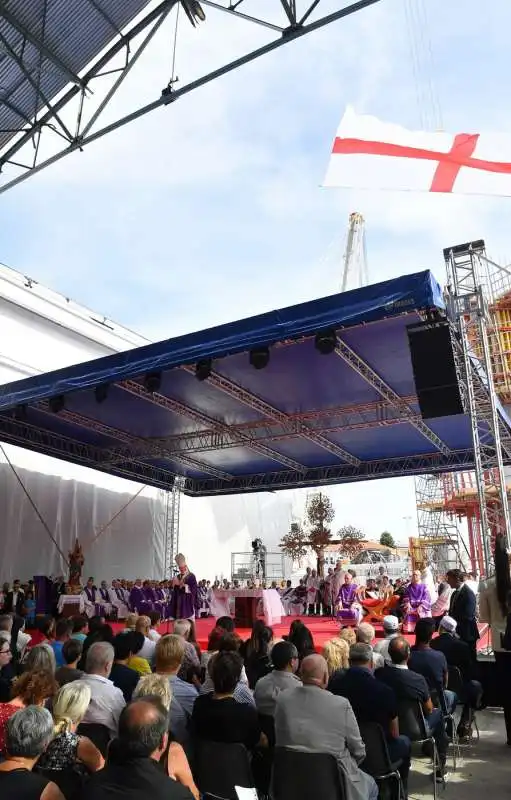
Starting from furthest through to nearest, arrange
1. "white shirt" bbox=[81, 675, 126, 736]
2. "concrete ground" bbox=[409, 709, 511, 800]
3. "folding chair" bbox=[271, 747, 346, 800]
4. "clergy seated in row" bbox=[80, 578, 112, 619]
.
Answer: "clergy seated in row" bbox=[80, 578, 112, 619] → "concrete ground" bbox=[409, 709, 511, 800] → "white shirt" bbox=[81, 675, 126, 736] → "folding chair" bbox=[271, 747, 346, 800]

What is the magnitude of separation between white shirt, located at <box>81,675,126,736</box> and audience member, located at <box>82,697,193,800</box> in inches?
40.0

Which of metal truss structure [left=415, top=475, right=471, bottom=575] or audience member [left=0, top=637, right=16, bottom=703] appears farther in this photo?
metal truss structure [left=415, top=475, right=471, bottom=575]

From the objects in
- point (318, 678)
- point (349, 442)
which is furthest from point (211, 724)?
point (349, 442)

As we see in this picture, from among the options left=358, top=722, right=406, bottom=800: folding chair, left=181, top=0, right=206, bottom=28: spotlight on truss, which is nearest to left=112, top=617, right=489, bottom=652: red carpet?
left=358, top=722, right=406, bottom=800: folding chair

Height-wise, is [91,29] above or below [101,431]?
above

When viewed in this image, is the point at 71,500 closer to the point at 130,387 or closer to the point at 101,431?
the point at 101,431

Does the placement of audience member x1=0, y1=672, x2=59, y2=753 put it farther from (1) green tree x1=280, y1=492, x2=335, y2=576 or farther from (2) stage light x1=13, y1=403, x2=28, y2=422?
(1) green tree x1=280, y1=492, x2=335, y2=576

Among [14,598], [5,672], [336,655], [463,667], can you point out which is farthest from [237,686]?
[14,598]

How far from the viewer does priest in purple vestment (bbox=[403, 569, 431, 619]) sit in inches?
403

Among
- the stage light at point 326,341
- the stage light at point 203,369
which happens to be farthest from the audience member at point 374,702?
the stage light at point 203,369

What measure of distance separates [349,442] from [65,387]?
6082 mm

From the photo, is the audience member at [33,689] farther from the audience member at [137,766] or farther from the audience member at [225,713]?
the audience member at [137,766]

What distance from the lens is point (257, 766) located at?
10.8ft

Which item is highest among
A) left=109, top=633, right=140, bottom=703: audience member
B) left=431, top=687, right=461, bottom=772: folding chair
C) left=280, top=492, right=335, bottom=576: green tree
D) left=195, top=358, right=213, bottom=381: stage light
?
left=195, top=358, right=213, bottom=381: stage light
